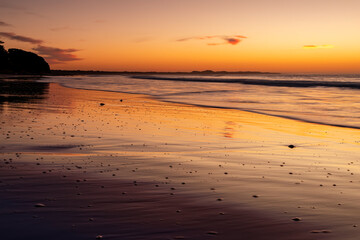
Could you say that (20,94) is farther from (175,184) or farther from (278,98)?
(175,184)

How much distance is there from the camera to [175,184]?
6379mm

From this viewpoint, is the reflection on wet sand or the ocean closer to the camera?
the ocean

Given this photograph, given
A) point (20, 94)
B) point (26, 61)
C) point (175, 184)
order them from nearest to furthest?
point (175, 184), point (20, 94), point (26, 61)

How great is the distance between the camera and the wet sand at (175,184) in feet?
14.8

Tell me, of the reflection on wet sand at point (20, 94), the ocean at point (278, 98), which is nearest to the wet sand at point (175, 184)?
the ocean at point (278, 98)

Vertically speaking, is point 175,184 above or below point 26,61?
below

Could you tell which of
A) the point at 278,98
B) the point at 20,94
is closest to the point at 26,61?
the point at 20,94

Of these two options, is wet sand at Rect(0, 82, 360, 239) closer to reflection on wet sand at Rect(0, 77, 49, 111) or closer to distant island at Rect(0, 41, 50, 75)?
reflection on wet sand at Rect(0, 77, 49, 111)

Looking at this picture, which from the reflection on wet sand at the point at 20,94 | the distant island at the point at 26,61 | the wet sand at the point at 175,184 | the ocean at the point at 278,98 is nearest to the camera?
the wet sand at the point at 175,184

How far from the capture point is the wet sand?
14.8 ft

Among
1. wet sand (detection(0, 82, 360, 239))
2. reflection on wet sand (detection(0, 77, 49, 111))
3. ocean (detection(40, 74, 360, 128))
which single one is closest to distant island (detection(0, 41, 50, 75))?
ocean (detection(40, 74, 360, 128))

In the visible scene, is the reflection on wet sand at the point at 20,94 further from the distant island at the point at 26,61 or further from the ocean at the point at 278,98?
the distant island at the point at 26,61

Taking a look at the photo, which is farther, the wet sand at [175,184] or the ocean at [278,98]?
the ocean at [278,98]

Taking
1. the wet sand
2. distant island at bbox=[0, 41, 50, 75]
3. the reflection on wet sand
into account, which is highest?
distant island at bbox=[0, 41, 50, 75]
